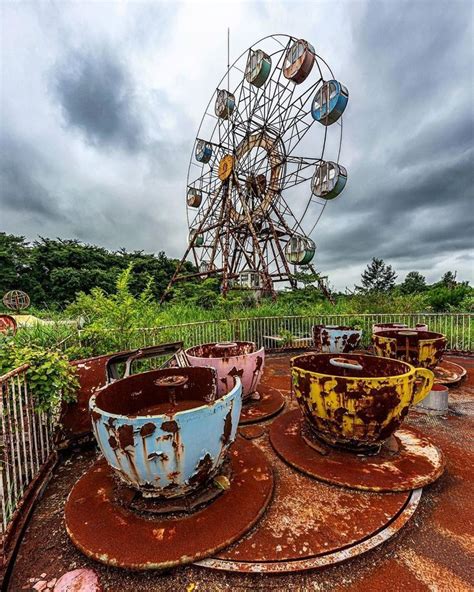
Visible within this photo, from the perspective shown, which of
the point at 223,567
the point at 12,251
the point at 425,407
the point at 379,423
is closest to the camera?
the point at 223,567

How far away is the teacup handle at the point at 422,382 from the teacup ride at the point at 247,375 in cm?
162

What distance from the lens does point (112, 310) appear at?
16.0 feet

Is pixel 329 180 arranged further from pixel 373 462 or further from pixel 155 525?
pixel 155 525

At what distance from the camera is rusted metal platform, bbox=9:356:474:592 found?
1403 mm

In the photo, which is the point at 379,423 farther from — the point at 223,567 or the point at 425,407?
the point at 425,407

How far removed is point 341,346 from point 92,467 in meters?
4.50

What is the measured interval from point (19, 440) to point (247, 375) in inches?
87.3

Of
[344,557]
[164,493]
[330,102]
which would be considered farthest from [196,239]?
[344,557]

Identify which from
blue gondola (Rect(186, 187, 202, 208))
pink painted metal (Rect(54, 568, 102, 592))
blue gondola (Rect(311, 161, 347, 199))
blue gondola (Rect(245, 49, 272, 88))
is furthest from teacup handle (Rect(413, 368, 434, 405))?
blue gondola (Rect(186, 187, 202, 208))

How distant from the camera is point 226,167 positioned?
1738 centimetres

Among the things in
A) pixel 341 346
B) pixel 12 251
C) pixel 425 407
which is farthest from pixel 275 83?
pixel 12 251

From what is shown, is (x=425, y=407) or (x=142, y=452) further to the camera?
(x=425, y=407)

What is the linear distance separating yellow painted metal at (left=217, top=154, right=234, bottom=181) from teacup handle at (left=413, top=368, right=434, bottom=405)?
16764 mm

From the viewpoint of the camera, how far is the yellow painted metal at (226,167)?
1695 cm
